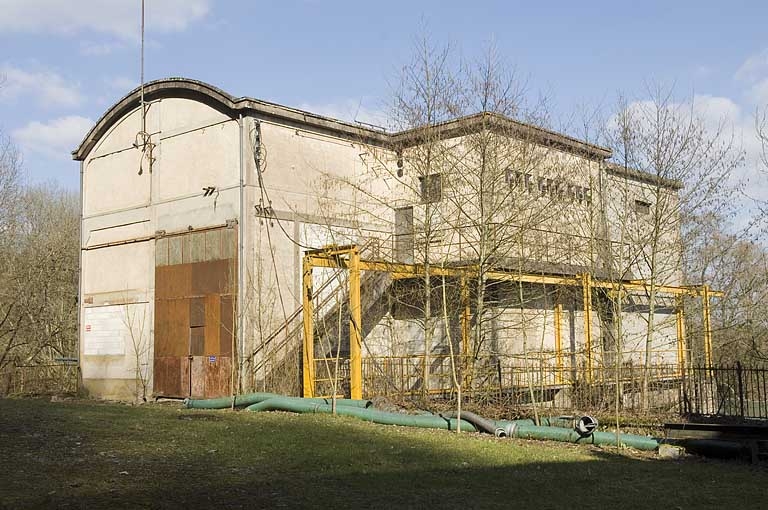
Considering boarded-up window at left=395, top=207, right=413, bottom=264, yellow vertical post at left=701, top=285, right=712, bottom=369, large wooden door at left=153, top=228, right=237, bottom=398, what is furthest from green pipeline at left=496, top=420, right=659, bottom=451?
yellow vertical post at left=701, top=285, right=712, bottom=369

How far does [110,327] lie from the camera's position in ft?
91.0

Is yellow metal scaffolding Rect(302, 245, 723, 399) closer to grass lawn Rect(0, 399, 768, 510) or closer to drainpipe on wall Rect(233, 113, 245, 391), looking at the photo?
drainpipe on wall Rect(233, 113, 245, 391)

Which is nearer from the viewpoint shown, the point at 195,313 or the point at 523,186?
the point at 523,186

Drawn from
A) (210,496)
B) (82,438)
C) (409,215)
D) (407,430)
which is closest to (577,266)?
(409,215)

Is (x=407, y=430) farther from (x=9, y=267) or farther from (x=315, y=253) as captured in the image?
(x=9, y=267)

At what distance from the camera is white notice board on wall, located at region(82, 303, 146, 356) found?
2695cm

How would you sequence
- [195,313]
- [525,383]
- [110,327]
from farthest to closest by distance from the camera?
[110,327]
[195,313]
[525,383]

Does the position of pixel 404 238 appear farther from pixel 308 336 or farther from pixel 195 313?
pixel 195 313

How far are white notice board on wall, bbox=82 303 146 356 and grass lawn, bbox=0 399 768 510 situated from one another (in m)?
11.2

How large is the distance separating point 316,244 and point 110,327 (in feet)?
27.0

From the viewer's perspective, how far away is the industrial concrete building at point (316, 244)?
71.0 ft

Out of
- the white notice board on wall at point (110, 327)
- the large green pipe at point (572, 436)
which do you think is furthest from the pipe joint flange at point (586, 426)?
the white notice board on wall at point (110, 327)

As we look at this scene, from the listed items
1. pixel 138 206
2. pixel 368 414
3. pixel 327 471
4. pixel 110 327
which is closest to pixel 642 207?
pixel 368 414

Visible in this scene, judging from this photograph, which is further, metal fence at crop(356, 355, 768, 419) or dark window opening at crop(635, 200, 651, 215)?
dark window opening at crop(635, 200, 651, 215)
